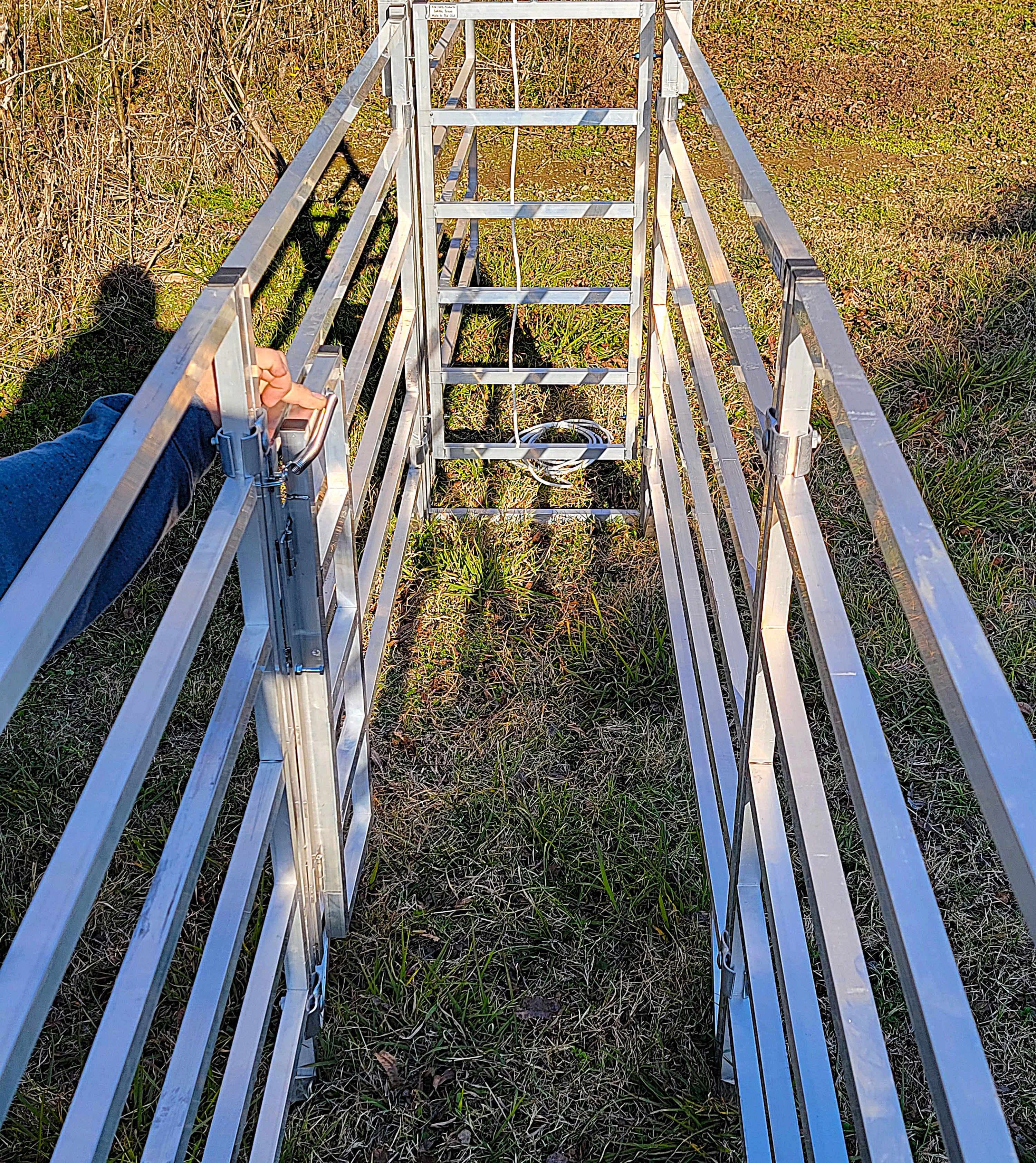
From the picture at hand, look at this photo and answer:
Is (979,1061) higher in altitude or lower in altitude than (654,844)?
higher

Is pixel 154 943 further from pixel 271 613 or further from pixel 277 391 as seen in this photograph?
pixel 277 391

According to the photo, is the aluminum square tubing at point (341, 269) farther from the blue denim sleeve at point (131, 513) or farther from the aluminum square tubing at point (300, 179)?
the blue denim sleeve at point (131, 513)

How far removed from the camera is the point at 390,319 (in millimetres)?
5250

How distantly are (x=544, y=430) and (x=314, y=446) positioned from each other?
273 centimetres

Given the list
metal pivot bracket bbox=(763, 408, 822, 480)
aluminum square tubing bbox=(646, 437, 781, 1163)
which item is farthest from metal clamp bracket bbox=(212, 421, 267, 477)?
aluminum square tubing bbox=(646, 437, 781, 1163)

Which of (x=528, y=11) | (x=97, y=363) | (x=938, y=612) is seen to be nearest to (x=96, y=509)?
(x=938, y=612)

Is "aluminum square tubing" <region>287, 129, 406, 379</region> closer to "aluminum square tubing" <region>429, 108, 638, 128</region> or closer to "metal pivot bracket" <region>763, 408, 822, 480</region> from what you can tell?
"aluminum square tubing" <region>429, 108, 638, 128</region>

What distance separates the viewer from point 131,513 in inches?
68.1

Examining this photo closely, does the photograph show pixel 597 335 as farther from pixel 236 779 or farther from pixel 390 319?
pixel 236 779

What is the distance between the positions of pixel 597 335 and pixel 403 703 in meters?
2.14

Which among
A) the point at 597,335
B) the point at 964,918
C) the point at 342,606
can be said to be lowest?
the point at 964,918

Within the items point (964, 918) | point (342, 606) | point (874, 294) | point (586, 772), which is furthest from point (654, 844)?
point (874, 294)

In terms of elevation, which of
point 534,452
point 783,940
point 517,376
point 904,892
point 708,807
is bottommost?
point 534,452

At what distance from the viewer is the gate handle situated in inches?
75.3
